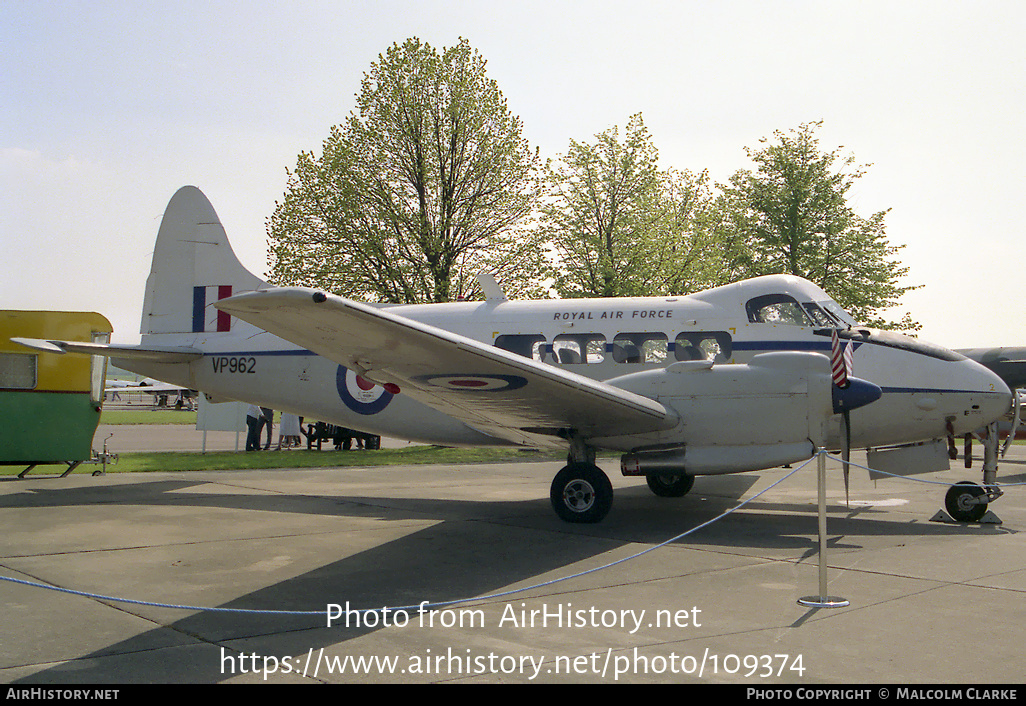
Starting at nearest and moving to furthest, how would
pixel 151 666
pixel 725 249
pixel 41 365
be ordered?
pixel 151 666 < pixel 41 365 < pixel 725 249

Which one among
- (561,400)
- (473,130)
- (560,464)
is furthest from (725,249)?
(561,400)

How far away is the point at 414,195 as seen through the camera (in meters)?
30.1

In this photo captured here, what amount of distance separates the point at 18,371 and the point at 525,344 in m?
9.86

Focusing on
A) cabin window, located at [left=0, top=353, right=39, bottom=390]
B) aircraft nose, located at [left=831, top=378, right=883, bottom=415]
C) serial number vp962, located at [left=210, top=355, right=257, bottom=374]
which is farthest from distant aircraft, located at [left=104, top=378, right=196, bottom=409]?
aircraft nose, located at [left=831, top=378, right=883, bottom=415]

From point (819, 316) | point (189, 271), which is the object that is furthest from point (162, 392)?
point (819, 316)

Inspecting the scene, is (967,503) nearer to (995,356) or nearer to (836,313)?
(836,313)

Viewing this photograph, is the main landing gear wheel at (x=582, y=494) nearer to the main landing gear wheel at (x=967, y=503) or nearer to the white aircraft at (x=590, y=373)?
the white aircraft at (x=590, y=373)

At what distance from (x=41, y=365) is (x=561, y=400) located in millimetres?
11144

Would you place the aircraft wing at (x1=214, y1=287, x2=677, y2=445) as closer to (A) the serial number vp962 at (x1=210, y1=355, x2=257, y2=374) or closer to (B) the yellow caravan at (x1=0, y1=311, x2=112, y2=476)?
(A) the serial number vp962 at (x1=210, y1=355, x2=257, y2=374)

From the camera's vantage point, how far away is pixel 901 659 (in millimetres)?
4699

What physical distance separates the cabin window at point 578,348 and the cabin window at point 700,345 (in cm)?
113

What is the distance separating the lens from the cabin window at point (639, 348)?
1172 centimetres
